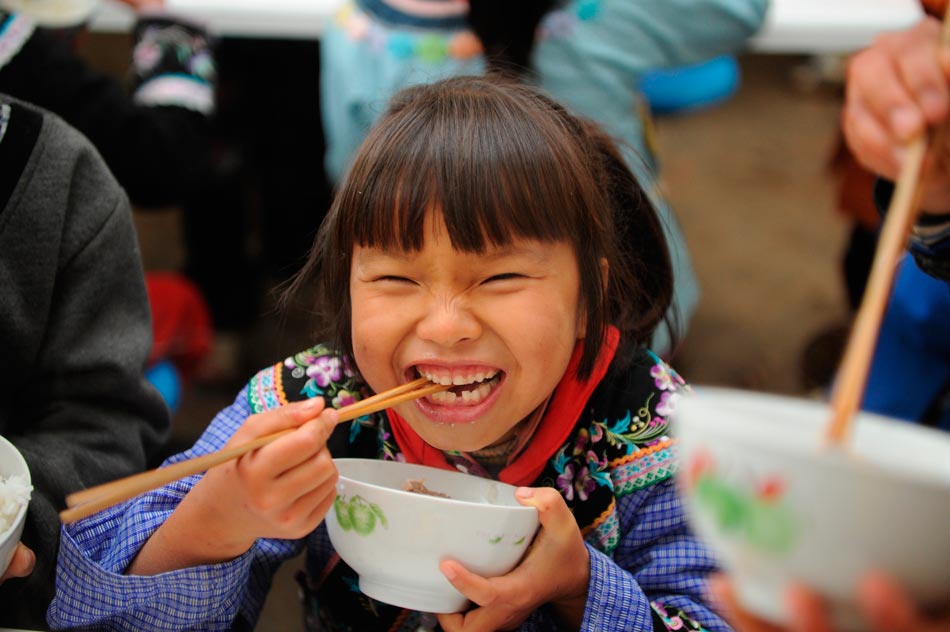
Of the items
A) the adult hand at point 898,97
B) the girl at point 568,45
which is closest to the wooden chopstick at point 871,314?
the adult hand at point 898,97

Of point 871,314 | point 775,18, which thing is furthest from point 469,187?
point 775,18

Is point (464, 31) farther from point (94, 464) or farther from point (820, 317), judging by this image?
point (820, 317)

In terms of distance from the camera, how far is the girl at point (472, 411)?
769mm

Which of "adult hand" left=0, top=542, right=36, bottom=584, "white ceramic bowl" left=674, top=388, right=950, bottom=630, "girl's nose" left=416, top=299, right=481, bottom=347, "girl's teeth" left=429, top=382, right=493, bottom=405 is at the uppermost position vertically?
"white ceramic bowl" left=674, top=388, right=950, bottom=630

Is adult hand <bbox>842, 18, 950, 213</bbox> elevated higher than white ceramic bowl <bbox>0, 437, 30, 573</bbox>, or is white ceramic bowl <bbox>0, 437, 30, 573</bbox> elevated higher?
adult hand <bbox>842, 18, 950, 213</bbox>

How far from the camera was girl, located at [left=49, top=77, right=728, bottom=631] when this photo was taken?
2.52 ft

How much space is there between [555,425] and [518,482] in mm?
75

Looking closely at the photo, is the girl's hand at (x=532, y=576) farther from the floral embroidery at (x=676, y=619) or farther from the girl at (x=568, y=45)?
the girl at (x=568, y=45)

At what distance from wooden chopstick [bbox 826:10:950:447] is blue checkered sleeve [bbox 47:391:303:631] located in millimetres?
555

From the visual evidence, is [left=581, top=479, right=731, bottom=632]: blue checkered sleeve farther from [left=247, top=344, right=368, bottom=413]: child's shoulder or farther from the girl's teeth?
[left=247, top=344, right=368, bottom=413]: child's shoulder

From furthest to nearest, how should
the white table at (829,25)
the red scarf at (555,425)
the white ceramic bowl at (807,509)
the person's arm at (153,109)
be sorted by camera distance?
the white table at (829,25)
the person's arm at (153,109)
the red scarf at (555,425)
the white ceramic bowl at (807,509)

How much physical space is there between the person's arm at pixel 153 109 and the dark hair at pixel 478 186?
0.77 meters

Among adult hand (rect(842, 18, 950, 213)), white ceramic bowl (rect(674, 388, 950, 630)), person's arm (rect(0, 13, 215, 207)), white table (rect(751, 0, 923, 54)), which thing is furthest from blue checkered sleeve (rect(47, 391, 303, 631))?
white table (rect(751, 0, 923, 54))

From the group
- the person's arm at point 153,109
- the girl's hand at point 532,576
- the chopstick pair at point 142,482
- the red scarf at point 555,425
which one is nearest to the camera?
the chopstick pair at point 142,482
